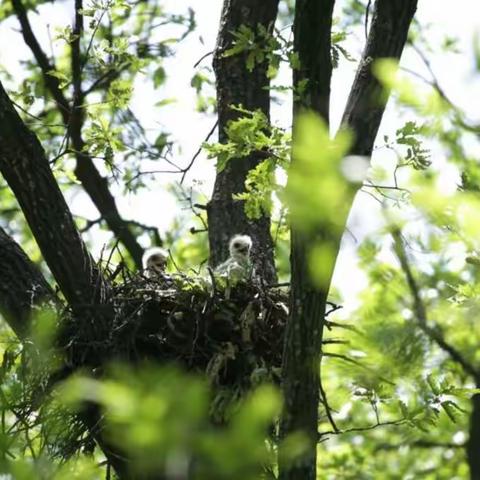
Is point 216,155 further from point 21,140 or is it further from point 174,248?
point 174,248

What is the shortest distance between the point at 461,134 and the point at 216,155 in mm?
1198

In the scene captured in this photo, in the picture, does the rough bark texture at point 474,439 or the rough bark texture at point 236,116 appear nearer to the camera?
the rough bark texture at point 236,116

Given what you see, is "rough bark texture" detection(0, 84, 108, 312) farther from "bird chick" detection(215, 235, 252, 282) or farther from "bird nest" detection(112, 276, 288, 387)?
"bird chick" detection(215, 235, 252, 282)

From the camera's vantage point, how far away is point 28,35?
8.50 m

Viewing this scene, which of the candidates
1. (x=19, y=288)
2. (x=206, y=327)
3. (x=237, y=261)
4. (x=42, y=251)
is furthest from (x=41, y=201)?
(x=237, y=261)

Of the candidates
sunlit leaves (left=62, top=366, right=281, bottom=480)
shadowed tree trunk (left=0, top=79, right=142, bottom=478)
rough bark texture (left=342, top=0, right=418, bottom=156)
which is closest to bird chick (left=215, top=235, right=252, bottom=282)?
shadowed tree trunk (left=0, top=79, right=142, bottom=478)

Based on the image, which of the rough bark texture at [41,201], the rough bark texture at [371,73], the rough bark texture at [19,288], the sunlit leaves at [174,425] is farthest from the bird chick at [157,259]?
the sunlit leaves at [174,425]

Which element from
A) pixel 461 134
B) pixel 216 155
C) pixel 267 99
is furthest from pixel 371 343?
pixel 461 134

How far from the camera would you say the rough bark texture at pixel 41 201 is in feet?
13.1

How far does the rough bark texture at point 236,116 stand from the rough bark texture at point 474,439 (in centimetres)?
293

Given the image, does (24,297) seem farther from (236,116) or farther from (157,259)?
(157,259)

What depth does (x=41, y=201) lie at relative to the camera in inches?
157

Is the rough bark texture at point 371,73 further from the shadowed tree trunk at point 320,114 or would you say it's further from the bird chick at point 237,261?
the bird chick at point 237,261

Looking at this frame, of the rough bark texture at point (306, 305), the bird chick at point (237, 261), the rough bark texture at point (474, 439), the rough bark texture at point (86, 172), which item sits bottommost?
the rough bark texture at point (306, 305)
